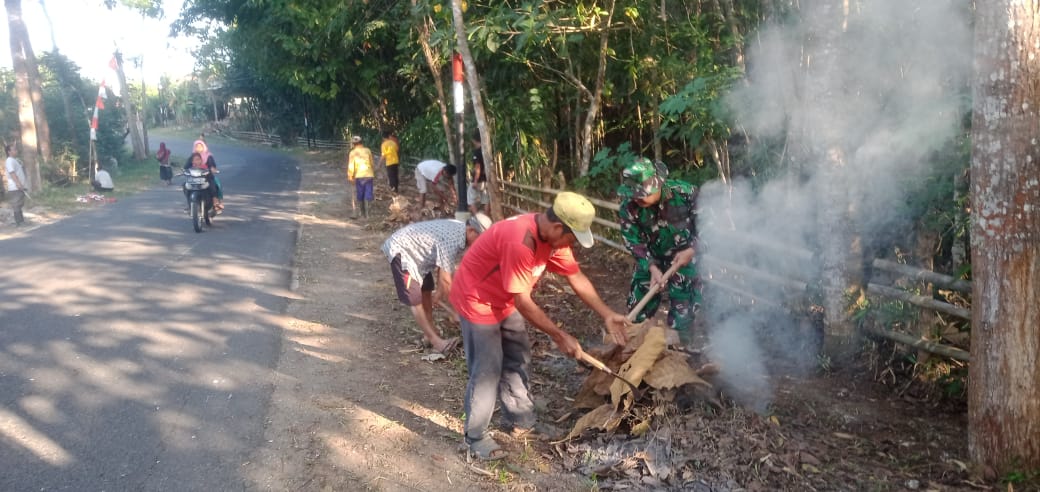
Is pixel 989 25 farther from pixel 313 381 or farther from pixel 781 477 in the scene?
pixel 313 381

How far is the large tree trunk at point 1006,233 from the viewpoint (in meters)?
3.24

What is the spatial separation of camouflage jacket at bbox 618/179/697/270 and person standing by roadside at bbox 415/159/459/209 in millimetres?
7141

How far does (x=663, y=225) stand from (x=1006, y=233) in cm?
200

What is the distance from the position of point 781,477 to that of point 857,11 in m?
3.61

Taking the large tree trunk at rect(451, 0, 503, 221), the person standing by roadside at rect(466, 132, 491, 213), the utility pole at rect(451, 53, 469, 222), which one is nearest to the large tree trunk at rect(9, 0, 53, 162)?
the person standing by roadside at rect(466, 132, 491, 213)

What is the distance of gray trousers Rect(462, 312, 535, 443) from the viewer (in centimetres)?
396

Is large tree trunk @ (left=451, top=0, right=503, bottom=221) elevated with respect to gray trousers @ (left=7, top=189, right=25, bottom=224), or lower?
elevated

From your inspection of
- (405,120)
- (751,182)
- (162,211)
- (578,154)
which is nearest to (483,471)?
(751,182)

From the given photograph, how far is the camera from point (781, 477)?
3.59 meters

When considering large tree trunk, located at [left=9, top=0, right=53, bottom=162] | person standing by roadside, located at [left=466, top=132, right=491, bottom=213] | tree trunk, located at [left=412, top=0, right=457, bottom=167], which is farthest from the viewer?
large tree trunk, located at [left=9, top=0, right=53, bottom=162]

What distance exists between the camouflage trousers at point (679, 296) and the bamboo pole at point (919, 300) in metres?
1.17

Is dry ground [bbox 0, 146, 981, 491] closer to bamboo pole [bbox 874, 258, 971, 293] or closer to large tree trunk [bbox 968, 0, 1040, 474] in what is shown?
large tree trunk [bbox 968, 0, 1040, 474]

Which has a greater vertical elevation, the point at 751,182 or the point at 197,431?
the point at 751,182

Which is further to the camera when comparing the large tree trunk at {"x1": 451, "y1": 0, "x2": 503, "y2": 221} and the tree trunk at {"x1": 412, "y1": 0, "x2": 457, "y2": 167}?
the tree trunk at {"x1": 412, "y1": 0, "x2": 457, "y2": 167}
